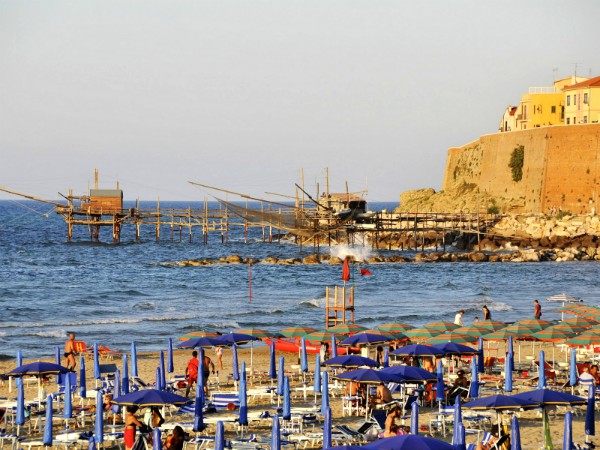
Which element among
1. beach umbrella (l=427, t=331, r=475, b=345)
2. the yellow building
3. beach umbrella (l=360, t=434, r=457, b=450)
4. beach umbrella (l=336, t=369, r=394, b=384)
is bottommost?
beach umbrella (l=427, t=331, r=475, b=345)

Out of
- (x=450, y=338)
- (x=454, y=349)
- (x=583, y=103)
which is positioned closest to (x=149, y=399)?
(x=454, y=349)

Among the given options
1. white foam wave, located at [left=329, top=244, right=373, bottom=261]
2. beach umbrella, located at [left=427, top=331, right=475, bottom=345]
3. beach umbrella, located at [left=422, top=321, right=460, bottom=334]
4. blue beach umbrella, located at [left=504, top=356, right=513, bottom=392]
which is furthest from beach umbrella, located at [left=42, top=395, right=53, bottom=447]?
white foam wave, located at [left=329, top=244, right=373, bottom=261]

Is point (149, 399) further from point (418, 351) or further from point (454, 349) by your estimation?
point (454, 349)

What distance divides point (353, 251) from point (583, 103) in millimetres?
21395

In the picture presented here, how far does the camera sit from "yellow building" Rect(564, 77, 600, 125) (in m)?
84.4

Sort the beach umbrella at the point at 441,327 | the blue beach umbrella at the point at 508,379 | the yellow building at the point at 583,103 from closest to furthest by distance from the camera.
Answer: the blue beach umbrella at the point at 508,379, the beach umbrella at the point at 441,327, the yellow building at the point at 583,103

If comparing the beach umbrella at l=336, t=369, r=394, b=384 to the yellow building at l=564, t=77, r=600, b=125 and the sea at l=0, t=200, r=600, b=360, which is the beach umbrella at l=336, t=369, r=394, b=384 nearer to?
the sea at l=0, t=200, r=600, b=360

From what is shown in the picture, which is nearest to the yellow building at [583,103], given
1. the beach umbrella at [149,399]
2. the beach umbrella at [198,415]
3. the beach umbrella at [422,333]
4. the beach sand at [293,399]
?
the beach sand at [293,399]

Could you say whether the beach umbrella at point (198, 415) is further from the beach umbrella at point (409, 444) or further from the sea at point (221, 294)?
the sea at point (221, 294)

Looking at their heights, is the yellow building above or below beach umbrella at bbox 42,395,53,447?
above

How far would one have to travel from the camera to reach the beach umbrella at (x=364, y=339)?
933 inches

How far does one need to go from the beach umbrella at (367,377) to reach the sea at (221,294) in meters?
15.4

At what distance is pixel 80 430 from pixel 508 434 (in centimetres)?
744

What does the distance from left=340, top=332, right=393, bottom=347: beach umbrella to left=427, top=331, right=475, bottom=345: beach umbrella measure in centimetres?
103
